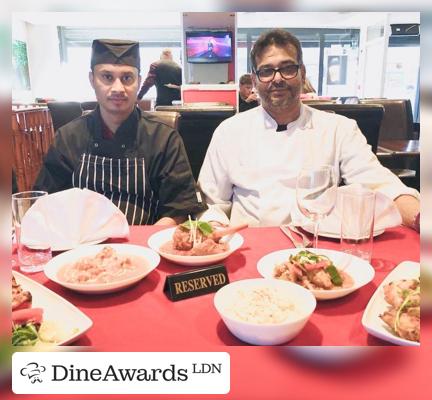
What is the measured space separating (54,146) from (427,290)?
3.79 ft

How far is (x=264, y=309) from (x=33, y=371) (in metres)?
0.25

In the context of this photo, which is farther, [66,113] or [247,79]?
[66,113]

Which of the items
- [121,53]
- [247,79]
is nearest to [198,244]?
[121,53]

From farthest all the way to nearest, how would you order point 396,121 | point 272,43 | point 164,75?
1. point 396,121
2. point 272,43
3. point 164,75

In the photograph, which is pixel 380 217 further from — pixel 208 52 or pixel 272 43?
pixel 272 43

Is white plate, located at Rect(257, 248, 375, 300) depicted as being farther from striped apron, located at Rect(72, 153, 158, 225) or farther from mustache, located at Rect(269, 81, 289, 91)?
mustache, located at Rect(269, 81, 289, 91)

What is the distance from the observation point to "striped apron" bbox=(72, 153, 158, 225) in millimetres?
1121

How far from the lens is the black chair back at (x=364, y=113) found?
167 cm

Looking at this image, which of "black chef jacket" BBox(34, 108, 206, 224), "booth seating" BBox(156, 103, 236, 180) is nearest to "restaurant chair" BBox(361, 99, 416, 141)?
"booth seating" BBox(156, 103, 236, 180)

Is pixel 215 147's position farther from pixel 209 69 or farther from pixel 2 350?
pixel 2 350

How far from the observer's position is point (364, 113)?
5.57ft

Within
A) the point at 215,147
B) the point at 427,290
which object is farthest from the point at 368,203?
the point at 215,147

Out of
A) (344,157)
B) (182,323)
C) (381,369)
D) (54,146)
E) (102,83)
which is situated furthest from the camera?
(344,157)

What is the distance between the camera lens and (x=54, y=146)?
123 cm
